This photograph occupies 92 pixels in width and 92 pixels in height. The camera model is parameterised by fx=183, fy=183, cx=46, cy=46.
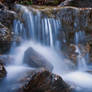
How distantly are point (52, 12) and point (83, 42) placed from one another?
7.71 ft

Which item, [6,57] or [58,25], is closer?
[6,57]

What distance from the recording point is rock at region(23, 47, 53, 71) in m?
6.76

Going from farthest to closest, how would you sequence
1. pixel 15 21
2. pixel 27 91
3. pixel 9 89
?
1. pixel 15 21
2. pixel 9 89
3. pixel 27 91

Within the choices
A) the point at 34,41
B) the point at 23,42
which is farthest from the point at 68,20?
the point at 23,42

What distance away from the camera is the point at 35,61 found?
6.89 m

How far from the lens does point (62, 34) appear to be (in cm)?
978

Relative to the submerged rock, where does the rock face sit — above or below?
above

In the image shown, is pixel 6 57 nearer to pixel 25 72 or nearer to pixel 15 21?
pixel 25 72

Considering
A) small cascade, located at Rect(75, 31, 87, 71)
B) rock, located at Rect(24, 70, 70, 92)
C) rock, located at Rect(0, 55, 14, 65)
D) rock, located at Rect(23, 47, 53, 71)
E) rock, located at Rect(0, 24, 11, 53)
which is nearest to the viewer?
rock, located at Rect(24, 70, 70, 92)

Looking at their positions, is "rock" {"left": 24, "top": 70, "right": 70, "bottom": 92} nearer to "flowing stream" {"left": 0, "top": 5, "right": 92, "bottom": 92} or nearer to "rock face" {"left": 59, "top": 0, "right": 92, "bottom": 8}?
"flowing stream" {"left": 0, "top": 5, "right": 92, "bottom": 92}

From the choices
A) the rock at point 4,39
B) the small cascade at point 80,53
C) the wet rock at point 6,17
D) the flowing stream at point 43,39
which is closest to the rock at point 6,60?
the flowing stream at point 43,39

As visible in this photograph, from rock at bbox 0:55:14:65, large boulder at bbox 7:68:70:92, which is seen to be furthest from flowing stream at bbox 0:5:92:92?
large boulder at bbox 7:68:70:92

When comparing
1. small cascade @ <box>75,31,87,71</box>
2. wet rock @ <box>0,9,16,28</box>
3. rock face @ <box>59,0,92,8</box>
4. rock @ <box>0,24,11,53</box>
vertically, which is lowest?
small cascade @ <box>75,31,87,71</box>

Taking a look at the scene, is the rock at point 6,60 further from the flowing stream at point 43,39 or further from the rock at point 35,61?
the rock at point 35,61
